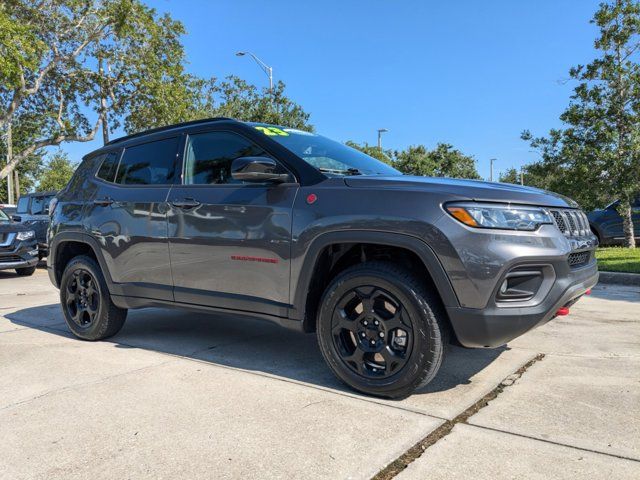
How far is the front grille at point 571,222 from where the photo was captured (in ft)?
10.1

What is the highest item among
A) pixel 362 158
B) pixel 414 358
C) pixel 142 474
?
pixel 362 158

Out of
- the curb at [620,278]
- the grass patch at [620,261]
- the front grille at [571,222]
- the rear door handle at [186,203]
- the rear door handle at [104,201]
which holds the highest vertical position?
the rear door handle at [104,201]

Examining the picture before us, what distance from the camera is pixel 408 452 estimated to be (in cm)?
238

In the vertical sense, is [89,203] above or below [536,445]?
above

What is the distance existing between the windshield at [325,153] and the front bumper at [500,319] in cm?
133

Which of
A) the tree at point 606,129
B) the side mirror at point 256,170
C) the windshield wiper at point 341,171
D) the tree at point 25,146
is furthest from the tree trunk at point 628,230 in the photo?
the tree at point 25,146

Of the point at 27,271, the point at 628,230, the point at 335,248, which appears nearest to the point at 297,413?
the point at 335,248

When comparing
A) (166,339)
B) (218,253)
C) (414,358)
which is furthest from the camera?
(166,339)

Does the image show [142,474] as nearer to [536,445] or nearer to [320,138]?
[536,445]

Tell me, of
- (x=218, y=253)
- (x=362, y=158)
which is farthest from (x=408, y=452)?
(x=362, y=158)

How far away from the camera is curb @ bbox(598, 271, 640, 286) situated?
7.70 metres

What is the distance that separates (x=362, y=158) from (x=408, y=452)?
2.52 meters

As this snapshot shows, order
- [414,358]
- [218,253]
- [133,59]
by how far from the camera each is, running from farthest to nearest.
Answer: [133,59] < [218,253] < [414,358]

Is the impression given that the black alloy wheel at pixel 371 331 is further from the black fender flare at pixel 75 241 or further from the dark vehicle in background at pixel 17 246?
the dark vehicle in background at pixel 17 246
